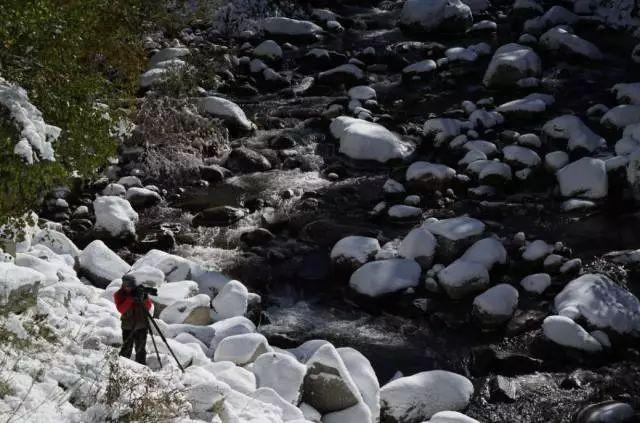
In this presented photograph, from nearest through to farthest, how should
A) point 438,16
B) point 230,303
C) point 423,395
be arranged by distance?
1. point 423,395
2. point 230,303
3. point 438,16

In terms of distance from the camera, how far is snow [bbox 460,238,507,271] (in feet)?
43.9

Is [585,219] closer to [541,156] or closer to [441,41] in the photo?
[541,156]

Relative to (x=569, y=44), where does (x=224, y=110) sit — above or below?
below

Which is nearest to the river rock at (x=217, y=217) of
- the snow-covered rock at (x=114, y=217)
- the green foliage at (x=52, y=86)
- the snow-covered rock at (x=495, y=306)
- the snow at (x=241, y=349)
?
the snow-covered rock at (x=114, y=217)

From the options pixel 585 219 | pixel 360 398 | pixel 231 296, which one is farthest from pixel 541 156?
pixel 360 398

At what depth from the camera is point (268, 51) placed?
966 inches

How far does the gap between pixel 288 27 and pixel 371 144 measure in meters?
10.00

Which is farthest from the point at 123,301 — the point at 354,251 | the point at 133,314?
the point at 354,251

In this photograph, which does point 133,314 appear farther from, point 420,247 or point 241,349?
point 420,247

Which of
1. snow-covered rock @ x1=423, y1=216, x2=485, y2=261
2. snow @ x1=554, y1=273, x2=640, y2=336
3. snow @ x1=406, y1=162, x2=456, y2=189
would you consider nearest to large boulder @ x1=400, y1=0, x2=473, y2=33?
snow @ x1=406, y1=162, x2=456, y2=189

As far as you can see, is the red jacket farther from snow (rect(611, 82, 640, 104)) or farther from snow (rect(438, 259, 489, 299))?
snow (rect(611, 82, 640, 104))

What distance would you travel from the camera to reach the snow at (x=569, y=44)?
913 inches

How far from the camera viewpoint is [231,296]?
39.1 feet

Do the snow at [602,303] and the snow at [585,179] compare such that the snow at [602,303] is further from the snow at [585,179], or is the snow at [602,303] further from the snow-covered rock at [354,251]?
the snow at [585,179]
